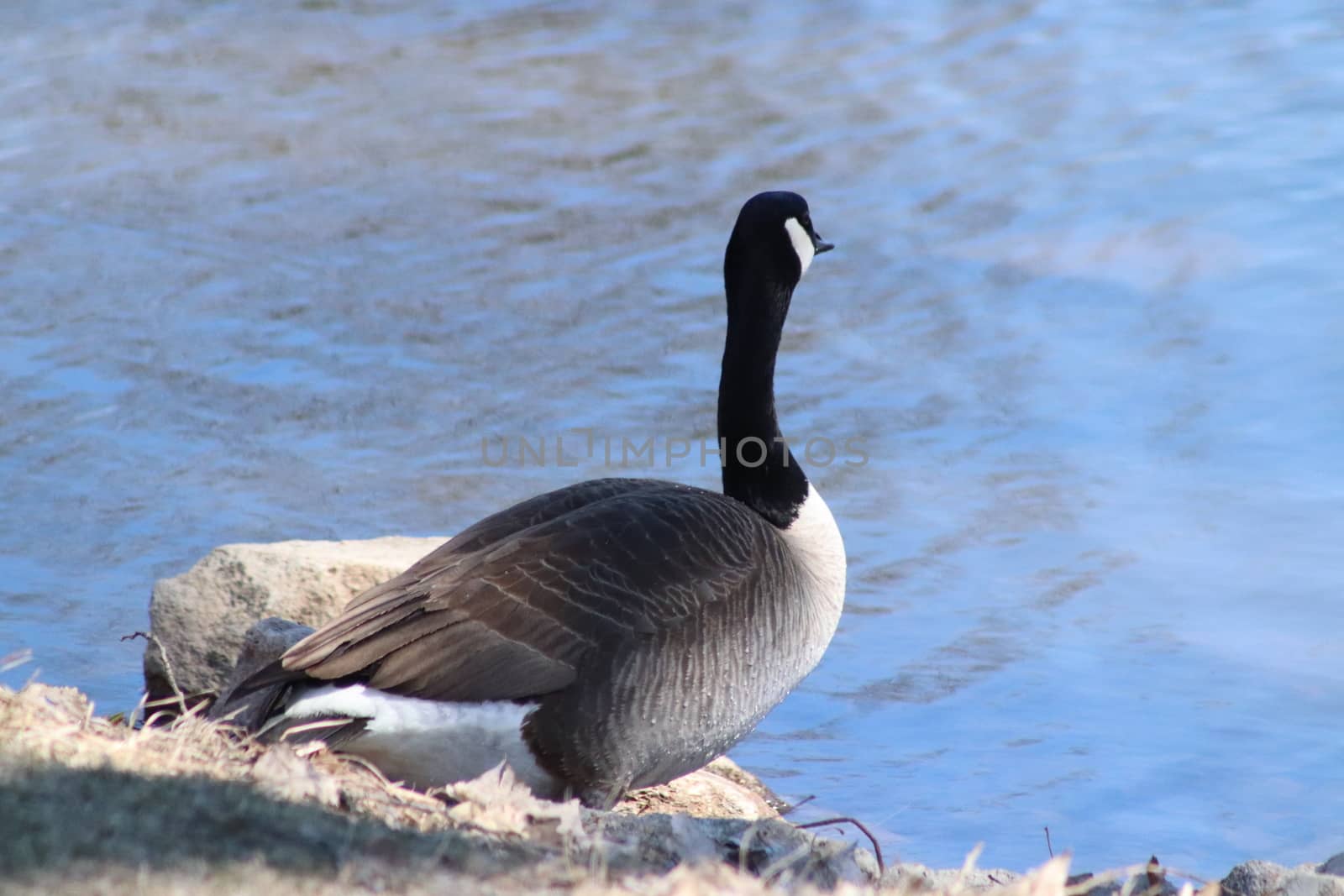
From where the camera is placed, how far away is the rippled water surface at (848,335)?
22.3 ft

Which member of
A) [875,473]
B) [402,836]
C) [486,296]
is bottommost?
[875,473]

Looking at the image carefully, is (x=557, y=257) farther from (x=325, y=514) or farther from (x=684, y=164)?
(x=325, y=514)

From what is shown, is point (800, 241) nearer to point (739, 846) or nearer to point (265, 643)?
point (265, 643)

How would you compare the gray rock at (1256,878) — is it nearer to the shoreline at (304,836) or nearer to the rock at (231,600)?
the shoreline at (304,836)

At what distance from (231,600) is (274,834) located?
11.5 feet

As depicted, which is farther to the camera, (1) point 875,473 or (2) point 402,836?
(1) point 875,473

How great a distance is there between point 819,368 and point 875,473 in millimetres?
1383

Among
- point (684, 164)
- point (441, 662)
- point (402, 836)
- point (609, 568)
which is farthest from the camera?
point (684, 164)

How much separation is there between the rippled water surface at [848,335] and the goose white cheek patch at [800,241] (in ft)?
6.63

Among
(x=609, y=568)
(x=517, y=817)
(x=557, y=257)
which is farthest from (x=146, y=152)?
(x=517, y=817)

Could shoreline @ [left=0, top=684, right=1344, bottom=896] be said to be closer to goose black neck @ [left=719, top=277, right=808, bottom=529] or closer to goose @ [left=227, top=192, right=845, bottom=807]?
goose @ [left=227, top=192, right=845, bottom=807]

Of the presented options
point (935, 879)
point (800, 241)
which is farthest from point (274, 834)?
point (800, 241)

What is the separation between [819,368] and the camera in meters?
10.1

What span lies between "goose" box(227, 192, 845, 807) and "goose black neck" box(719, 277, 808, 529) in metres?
0.53
